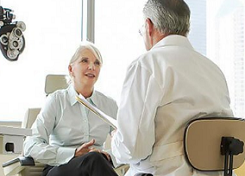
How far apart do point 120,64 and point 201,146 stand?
104 inches

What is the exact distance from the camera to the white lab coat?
149 cm

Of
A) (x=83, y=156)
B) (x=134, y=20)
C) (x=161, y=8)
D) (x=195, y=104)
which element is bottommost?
(x=83, y=156)

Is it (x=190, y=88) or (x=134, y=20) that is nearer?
(x=190, y=88)

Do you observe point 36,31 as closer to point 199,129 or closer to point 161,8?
point 161,8

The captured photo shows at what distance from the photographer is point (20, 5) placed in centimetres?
364

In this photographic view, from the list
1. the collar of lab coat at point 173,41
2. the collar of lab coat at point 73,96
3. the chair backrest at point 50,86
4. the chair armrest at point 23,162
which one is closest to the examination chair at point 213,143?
the collar of lab coat at point 173,41

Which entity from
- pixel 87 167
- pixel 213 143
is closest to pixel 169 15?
pixel 213 143

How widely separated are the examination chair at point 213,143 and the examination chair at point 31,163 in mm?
1022

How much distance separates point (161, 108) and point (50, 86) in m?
1.46

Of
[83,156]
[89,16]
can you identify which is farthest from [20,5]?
[83,156]

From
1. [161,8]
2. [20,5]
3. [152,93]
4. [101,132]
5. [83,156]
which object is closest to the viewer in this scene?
[152,93]

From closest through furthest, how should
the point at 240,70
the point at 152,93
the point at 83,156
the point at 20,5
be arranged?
the point at 152,93 → the point at 83,156 → the point at 20,5 → the point at 240,70

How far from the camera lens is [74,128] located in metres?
2.51

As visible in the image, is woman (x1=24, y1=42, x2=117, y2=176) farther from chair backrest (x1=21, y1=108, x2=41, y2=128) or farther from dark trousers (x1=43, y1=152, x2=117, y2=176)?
chair backrest (x1=21, y1=108, x2=41, y2=128)
